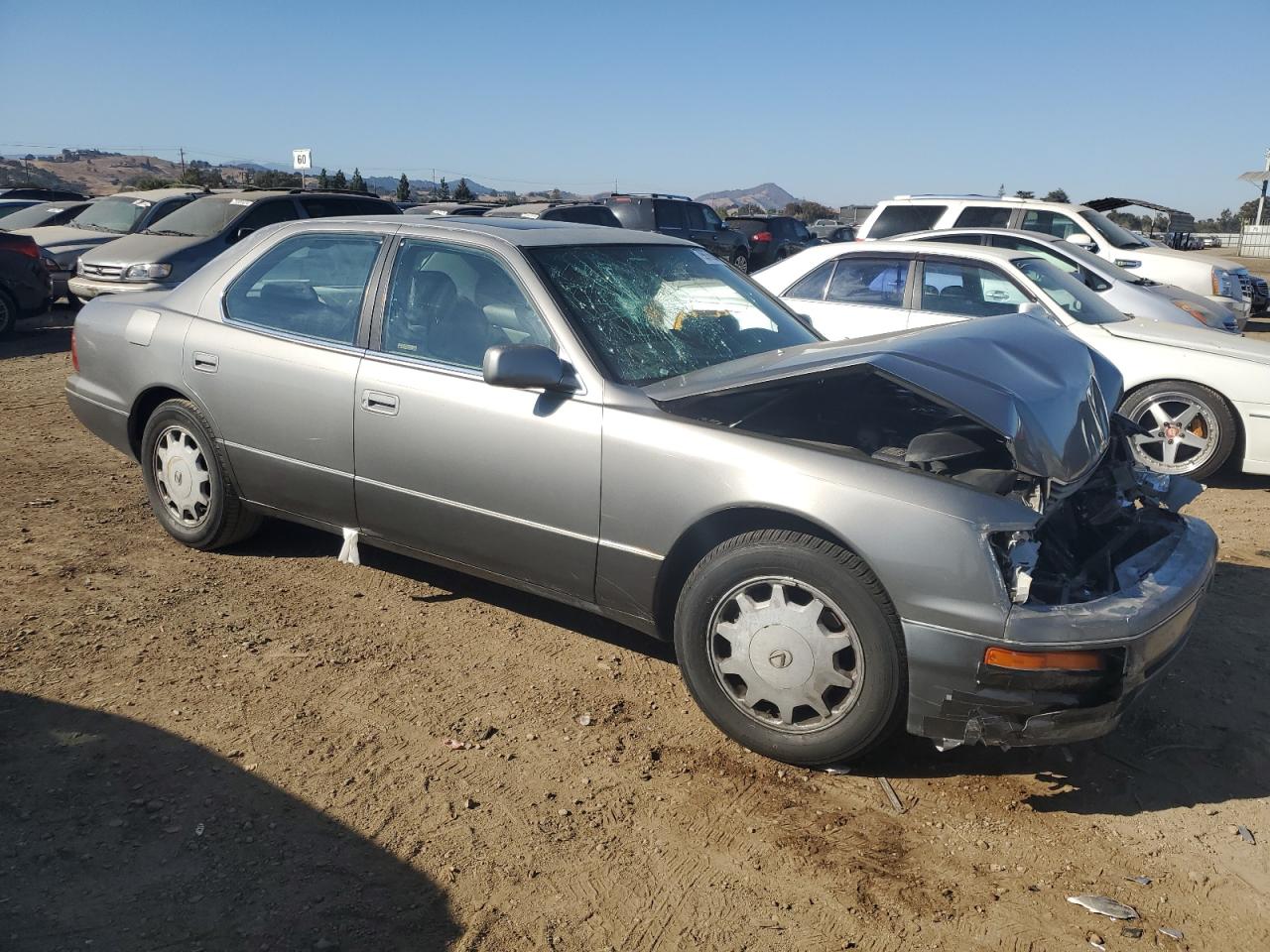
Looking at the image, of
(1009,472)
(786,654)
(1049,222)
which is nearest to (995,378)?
(1009,472)

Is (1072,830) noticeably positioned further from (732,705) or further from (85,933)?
(85,933)

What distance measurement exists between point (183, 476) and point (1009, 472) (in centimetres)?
381

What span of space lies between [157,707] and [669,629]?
1.84 m

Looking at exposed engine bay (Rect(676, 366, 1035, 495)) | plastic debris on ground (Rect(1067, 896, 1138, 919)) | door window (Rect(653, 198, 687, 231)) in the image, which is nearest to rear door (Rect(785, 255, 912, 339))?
exposed engine bay (Rect(676, 366, 1035, 495))

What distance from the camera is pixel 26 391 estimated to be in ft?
29.7

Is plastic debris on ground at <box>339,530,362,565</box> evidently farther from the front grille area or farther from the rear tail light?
the rear tail light

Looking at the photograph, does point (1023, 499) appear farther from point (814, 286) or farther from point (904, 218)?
point (904, 218)


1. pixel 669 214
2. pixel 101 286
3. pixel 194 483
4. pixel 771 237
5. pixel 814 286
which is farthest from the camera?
pixel 771 237

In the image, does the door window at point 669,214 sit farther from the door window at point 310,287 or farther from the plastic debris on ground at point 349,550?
the plastic debris on ground at point 349,550

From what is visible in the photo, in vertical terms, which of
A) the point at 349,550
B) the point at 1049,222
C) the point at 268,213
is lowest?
the point at 349,550

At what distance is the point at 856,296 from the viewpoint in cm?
784

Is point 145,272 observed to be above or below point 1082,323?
below

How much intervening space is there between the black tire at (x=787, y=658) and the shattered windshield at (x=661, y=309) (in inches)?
33.5

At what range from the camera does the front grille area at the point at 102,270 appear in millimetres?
11602
